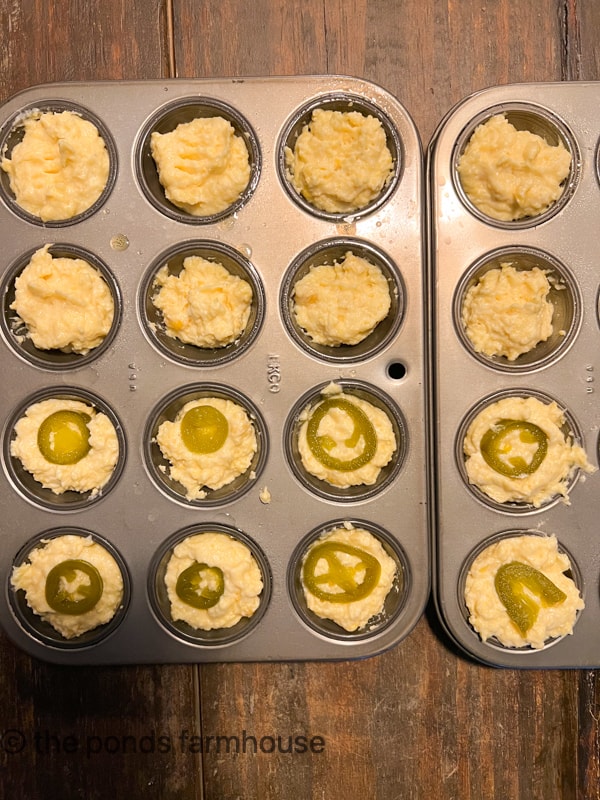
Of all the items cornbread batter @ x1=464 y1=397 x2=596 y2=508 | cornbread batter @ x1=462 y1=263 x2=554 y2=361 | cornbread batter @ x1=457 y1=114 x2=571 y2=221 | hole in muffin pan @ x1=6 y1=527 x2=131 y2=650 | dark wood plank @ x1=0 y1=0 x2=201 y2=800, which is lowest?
dark wood plank @ x1=0 y1=0 x2=201 y2=800

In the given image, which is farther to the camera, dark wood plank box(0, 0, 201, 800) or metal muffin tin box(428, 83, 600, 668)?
dark wood plank box(0, 0, 201, 800)

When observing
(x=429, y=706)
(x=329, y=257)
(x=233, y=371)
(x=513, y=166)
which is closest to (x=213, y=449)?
(x=233, y=371)

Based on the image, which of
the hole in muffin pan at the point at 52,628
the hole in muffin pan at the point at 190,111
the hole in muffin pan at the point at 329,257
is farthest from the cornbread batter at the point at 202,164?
the hole in muffin pan at the point at 52,628

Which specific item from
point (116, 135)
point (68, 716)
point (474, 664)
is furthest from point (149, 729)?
point (116, 135)

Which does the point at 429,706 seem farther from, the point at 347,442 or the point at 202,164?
the point at 202,164

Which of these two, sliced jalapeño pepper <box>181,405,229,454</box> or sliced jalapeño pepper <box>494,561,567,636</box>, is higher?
sliced jalapeño pepper <box>181,405,229,454</box>

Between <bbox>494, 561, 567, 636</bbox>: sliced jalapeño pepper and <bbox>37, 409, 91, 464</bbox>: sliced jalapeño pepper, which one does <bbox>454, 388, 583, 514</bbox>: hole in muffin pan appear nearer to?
<bbox>494, 561, 567, 636</bbox>: sliced jalapeño pepper

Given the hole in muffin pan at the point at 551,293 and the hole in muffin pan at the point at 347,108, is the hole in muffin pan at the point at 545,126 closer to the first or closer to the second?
the hole in muffin pan at the point at 551,293

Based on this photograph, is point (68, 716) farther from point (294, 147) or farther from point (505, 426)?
point (294, 147)

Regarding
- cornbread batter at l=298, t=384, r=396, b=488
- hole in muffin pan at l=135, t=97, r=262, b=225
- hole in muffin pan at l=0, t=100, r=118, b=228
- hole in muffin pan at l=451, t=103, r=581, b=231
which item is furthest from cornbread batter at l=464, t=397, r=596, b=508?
hole in muffin pan at l=0, t=100, r=118, b=228
